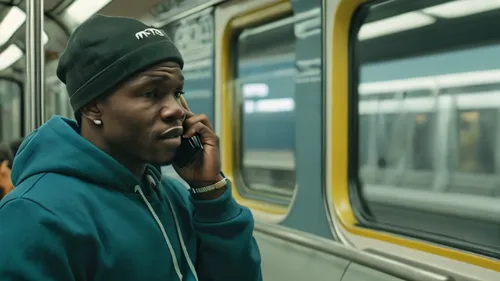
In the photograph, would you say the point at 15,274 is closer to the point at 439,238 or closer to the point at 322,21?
the point at 439,238

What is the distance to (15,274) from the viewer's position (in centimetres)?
82

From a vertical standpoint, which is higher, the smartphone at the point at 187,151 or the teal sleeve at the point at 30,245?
the smartphone at the point at 187,151

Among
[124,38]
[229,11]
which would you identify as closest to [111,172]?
[124,38]

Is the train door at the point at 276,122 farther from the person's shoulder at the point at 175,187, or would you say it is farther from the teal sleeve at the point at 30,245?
the teal sleeve at the point at 30,245

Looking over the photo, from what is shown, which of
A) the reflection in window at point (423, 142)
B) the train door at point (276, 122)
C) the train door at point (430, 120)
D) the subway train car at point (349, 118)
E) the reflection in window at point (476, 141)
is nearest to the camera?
the train door at point (430, 120)

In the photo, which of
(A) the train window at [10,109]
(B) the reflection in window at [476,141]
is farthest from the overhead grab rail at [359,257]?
(A) the train window at [10,109]

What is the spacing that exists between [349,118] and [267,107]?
0.98m

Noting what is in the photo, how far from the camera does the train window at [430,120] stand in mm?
2491

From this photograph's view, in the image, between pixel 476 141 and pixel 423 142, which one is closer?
pixel 476 141

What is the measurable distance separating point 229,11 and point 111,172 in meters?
2.51

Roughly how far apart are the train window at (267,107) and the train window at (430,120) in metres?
0.49

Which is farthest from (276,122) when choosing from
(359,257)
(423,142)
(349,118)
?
(359,257)

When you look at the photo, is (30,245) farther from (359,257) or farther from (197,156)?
(359,257)

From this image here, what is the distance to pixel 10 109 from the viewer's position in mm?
5617
